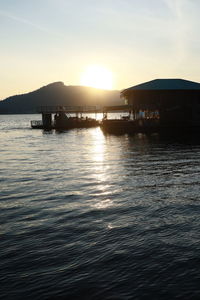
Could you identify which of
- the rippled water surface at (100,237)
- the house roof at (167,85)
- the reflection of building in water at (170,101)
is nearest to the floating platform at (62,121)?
the house roof at (167,85)

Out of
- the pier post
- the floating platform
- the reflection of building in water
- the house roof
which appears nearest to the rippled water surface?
the reflection of building in water

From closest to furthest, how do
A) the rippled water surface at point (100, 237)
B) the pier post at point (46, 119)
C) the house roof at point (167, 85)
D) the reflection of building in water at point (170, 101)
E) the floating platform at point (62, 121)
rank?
the rippled water surface at point (100, 237) < the reflection of building in water at point (170, 101) < the house roof at point (167, 85) < the floating platform at point (62, 121) < the pier post at point (46, 119)

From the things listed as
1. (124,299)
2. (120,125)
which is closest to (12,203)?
(124,299)

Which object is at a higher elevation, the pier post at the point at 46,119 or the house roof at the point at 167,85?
the house roof at the point at 167,85

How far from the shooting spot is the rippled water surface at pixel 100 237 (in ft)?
23.0

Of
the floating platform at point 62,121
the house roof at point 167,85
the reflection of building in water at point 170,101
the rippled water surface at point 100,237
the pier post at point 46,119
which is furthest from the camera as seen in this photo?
the pier post at point 46,119

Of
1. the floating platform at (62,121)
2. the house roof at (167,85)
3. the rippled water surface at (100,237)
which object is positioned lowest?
the rippled water surface at (100,237)

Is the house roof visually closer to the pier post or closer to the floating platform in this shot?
the floating platform

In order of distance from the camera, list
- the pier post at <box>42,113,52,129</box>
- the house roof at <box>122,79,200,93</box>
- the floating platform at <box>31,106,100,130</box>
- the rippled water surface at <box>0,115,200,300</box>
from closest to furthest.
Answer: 1. the rippled water surface at <box>0,115,200,300</box>
2. the house roof at <box>122,79,200,93</box>
3. the floating platform at <box>31,106,100,130</box>
4. the pier post at <box>42,113,52,129</box>

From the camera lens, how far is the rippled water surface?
702 cm

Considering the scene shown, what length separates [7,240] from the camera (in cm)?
964

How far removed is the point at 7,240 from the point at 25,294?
320 cm

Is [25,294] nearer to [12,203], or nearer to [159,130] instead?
[12,203]

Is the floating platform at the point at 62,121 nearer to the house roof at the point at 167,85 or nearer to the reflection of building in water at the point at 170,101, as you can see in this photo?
the house roof at the point at 167,85
